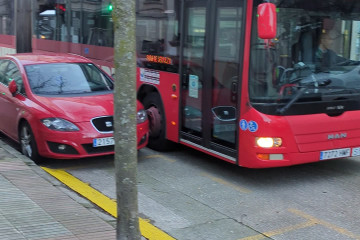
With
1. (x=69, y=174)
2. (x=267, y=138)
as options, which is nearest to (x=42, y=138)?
(x=69, y=174)

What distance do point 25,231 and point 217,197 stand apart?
252 cm

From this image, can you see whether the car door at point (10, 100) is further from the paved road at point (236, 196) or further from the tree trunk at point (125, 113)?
the tree trunk at point (125, 113)

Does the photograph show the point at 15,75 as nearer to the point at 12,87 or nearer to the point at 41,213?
the point at 12,87

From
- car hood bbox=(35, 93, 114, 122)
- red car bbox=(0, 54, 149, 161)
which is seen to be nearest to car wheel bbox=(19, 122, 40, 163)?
red car bbox=(0, 54, 149, 161)

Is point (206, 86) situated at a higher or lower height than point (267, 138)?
higher

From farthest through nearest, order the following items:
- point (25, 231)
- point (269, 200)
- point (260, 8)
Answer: point (269, 200), point (260, 8), point (25, 231)

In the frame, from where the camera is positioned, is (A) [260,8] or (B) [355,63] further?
(B) [355,63]

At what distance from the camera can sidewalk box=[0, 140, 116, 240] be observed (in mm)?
4488

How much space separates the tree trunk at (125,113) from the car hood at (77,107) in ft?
10.3

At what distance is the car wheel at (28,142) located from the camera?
23.3 feet

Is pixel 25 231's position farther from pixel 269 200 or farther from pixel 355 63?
pixel 355 63

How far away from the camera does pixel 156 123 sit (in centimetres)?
805

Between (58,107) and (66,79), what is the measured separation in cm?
101

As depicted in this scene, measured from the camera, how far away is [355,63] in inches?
264
